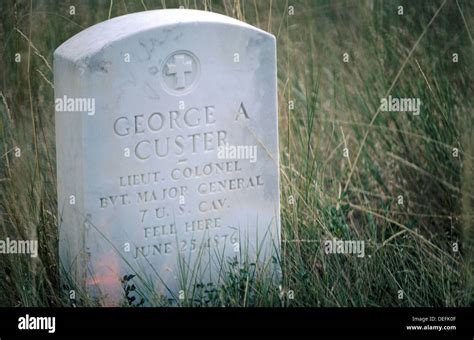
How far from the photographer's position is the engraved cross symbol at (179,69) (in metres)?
6.18

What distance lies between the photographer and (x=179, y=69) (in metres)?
6.19

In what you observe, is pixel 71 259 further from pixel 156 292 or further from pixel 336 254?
pixel 336 254

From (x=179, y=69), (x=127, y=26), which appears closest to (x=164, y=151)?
(x=179, y=69)

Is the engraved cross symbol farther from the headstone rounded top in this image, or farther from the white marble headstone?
the headstone rounded top

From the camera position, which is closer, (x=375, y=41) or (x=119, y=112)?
(x=119, y=112)

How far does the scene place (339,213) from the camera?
21.2 feet

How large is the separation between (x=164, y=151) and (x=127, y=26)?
574 millimetres

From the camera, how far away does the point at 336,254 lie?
6398 mm

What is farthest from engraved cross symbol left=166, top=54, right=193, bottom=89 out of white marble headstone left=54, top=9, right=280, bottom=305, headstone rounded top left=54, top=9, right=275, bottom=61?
headstone rounded top left=54, top=9, right=275, bottom=61
